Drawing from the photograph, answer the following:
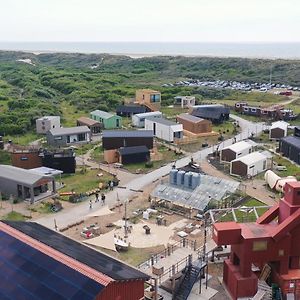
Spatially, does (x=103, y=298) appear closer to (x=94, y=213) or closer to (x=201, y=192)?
(x=94, y=213)

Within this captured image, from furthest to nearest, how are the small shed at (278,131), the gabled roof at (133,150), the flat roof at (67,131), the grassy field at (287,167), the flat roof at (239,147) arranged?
the small shed at (278,131) → the flat roof at (67,131) → the flat roof at (239,147) → the gabled roof at (133,150) → the grassy field at (287,167)

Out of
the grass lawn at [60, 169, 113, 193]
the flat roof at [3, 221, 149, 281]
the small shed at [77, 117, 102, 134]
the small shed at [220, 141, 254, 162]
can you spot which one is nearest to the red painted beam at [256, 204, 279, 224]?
the flat roof at [3, 221, 149, 281]

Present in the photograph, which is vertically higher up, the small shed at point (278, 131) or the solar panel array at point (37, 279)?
the solar panel array at point (37, 279)

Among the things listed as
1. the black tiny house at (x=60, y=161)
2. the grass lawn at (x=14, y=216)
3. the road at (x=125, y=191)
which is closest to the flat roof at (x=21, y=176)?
the grass lawn at (x=14, y=216)

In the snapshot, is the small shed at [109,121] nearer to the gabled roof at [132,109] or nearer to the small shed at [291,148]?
the gabled roof at [132,109]

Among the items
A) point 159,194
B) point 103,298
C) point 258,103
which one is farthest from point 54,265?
point 258,103

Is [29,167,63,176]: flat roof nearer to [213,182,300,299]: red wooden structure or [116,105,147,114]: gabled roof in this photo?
[213,182,300,299]: red wooden structure

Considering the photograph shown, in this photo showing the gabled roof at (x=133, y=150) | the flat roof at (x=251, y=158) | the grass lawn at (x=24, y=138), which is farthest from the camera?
the grass lawn at (x=24, y=138)
